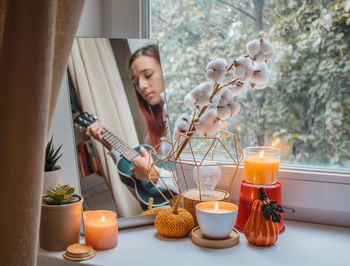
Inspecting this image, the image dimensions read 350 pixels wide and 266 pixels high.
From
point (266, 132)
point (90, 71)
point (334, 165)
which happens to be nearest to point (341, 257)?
point (334, 165)

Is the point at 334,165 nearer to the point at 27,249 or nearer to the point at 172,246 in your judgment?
the point at 172,246

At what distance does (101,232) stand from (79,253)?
2.6 inches

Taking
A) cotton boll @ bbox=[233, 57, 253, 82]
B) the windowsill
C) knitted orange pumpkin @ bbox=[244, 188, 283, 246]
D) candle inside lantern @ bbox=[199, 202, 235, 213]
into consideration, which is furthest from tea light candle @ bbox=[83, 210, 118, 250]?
cotton boll @ bbox=[233, 57, 253, 82]

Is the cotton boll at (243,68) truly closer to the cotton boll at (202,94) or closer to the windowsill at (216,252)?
the cotton boll at (202,94)

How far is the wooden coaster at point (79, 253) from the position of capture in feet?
2.79

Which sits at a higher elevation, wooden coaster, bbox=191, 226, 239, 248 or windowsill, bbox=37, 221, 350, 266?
wooden coaster, bbox=191, 226, 239, 248

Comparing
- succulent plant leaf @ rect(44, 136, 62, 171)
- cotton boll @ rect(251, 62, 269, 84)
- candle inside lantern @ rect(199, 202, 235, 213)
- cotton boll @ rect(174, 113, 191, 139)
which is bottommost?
candle inside lantern @ rect(199, 202, 235, 213)

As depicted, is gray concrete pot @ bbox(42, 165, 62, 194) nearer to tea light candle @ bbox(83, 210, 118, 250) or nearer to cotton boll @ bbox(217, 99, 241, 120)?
tea light candle @ bbox(83, 210, 118, 250)

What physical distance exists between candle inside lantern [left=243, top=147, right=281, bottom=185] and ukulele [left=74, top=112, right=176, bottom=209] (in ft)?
0.76

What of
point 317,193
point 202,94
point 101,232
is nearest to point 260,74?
point 202,94

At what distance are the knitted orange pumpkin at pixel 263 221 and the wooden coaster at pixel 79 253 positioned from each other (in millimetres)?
374

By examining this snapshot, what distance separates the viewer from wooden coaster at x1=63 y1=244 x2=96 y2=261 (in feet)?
2.79

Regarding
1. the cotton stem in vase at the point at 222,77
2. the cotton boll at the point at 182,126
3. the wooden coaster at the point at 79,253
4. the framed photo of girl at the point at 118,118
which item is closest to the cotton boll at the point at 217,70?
the cotton stem in vase at the point at 222,77

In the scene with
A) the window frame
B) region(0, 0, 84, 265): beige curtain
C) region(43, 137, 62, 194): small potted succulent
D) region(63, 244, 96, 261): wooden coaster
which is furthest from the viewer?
the window frame
